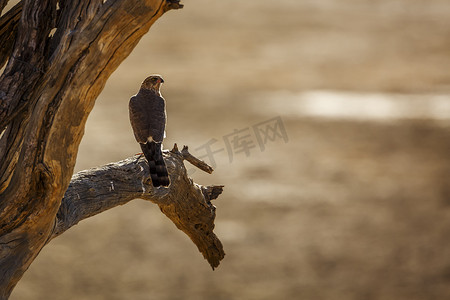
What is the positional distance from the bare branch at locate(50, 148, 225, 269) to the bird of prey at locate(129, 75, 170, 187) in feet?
0.54

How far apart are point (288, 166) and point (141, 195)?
18.4m

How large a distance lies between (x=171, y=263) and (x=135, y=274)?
955 mm

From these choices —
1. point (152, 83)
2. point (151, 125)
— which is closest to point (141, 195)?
point (151, 125)

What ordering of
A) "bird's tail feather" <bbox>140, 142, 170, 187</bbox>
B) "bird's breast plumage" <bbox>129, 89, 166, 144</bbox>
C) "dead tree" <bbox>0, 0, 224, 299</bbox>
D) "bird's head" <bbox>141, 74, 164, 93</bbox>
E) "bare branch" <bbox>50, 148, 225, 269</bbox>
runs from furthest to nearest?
"bird's head" <bbox>141, 74, 164, 93</bbox> → "bird's breast plumage" <bbox>129, 89, 166, 144</bbox> → "bird's tail feather" <bbox>140, 142, 170, 187</bbox> → "bare branch" <bbox>50, 148, 225, 269</bbox> → "dead tree" <bbox>0, 0, 224, 299</bbox>

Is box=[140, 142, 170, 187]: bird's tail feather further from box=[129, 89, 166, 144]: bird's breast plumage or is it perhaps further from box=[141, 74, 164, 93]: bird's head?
box=[141, 74, 164, 93]: bird's head

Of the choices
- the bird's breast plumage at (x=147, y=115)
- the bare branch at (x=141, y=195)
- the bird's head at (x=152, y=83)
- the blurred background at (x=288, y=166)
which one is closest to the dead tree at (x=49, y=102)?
the bare branch at (x=141, y=195)

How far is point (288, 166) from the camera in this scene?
83.3 ft

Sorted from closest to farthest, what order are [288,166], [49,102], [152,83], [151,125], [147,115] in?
[49,102]
[151,125]
[147,115]
[152,83]
[288,166]

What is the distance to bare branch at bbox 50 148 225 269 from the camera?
6414 mm

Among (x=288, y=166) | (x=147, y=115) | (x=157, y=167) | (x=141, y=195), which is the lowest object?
(x=141, y=195)

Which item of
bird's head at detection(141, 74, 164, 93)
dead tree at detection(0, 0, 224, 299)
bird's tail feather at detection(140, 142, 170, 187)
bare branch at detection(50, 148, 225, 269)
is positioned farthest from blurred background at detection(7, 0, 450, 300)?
dead tree at detection(0, 0, 224, 299)

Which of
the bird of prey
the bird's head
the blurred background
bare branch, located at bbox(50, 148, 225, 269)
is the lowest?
bare branch, located at bbox(50, 148, 225, 269)

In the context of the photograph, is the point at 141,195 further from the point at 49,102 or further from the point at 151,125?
the point at 49,102

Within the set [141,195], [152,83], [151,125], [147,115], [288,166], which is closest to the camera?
[141,195]
